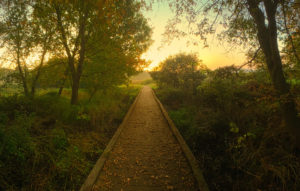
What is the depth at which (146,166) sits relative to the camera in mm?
3793

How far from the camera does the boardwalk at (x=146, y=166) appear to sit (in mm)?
3137

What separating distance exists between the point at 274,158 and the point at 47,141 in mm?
5681

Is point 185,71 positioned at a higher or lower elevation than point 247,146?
higher

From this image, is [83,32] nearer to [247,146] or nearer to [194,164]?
[194,164]

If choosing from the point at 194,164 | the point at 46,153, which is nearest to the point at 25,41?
the point at 46,153

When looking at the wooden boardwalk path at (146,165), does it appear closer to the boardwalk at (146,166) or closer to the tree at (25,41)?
the boardwalk at (146,166)

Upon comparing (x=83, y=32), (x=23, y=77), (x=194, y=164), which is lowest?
(x=194, y=164)

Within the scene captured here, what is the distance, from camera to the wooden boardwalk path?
3.13 metres

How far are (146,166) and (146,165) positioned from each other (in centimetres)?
4

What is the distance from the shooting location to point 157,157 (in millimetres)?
4207

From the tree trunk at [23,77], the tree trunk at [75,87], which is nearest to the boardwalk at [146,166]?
the tree trunk at [75,87]

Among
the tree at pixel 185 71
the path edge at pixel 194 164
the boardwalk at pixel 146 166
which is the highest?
the tree at pixel 185 71

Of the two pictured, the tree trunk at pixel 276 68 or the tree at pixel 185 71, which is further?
the tree at pixel 185 71

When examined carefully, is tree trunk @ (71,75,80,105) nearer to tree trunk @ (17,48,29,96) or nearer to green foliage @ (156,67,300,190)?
tree trunk @ (17,48,29,96)
